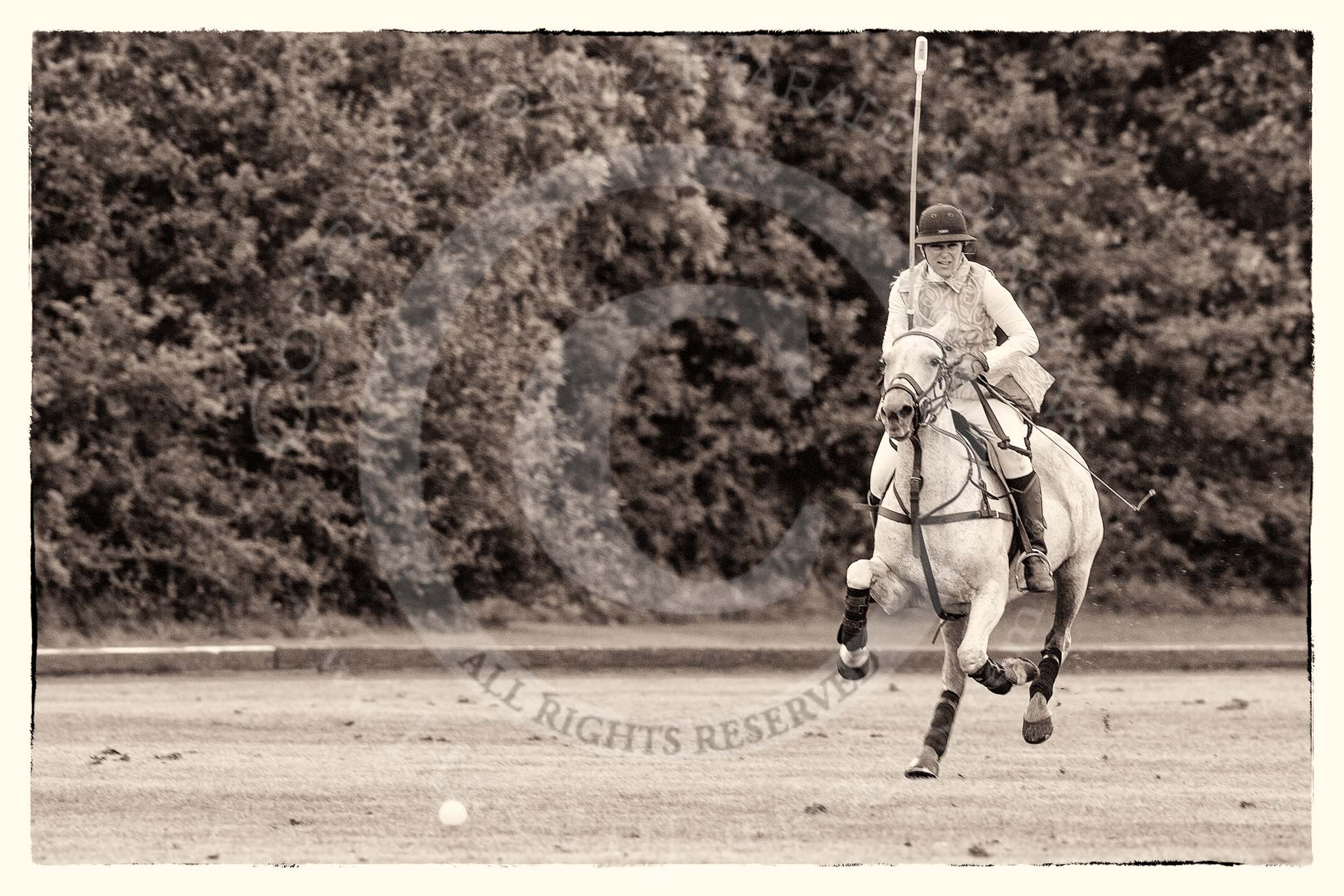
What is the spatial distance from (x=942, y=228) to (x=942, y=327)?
0.47 meters

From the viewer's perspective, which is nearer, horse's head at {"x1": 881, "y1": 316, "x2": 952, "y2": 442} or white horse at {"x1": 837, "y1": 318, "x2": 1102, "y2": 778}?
horse's head at {"x1": 881, "y1": 316, "x2": 952, "y2": 442}

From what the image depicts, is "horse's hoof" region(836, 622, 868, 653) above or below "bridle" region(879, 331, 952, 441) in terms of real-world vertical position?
below

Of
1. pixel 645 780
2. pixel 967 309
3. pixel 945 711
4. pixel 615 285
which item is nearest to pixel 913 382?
pixel 967 309

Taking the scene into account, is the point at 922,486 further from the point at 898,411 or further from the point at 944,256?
the point at 944,256

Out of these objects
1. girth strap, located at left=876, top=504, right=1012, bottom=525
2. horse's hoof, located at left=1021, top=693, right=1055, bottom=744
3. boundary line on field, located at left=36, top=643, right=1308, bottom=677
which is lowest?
boundary line on field, located at left=36, top=643, right=1308, bottom=677

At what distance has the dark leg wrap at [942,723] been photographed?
8.98m

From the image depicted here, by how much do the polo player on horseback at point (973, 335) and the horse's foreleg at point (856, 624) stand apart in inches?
26.5

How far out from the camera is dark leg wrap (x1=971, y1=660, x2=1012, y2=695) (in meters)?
8.34

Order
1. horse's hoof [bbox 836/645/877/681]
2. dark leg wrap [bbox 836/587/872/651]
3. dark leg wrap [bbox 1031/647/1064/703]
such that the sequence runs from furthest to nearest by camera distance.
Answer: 1. dark leg wrap [bbox 1031/647/1064/703]
2. horse's hoof [bbox 836/645/877/681]
3. dark leg wrap [bbox 836/587/872/651]

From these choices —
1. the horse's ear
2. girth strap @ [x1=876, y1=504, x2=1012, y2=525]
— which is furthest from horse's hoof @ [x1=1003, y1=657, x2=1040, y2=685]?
the horse's ear

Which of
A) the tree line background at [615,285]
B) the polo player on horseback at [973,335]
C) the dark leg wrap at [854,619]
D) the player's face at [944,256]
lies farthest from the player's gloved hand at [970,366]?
the tree line background at [615,285]

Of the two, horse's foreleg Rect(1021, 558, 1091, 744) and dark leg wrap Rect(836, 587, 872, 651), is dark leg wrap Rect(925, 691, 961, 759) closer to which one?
horse's foreleg Rect(1021, 558, 1091, 744)

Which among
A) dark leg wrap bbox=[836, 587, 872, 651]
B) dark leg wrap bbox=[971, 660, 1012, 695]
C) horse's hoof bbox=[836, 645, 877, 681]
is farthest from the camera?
horse's hoof bbox=[836, 645, 877, 681]

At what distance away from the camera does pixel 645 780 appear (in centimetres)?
1016
